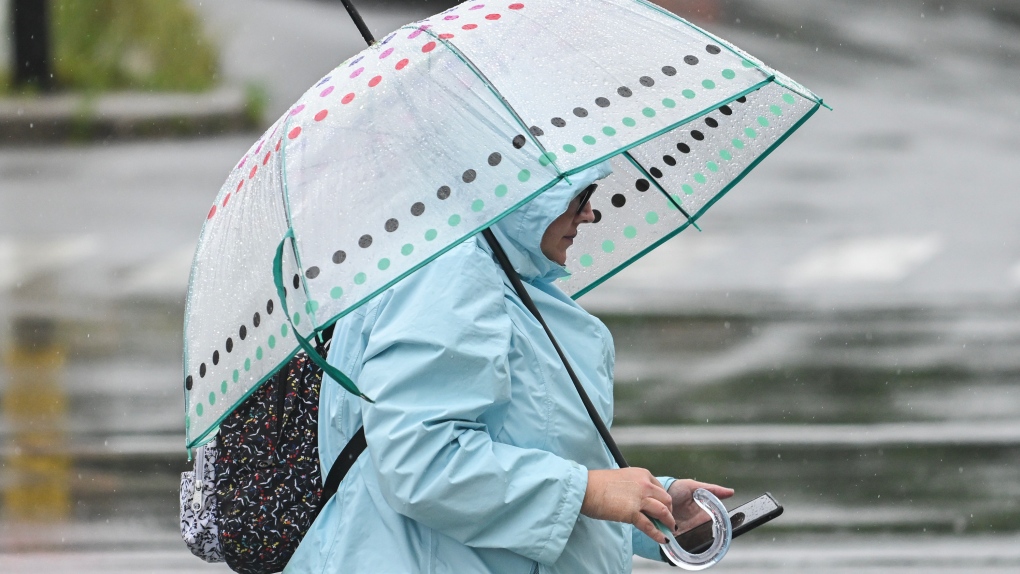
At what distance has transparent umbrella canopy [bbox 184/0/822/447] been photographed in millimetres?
1982

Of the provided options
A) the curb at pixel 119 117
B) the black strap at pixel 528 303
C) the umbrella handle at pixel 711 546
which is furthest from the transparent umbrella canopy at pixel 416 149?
the curb at pixel 119 117

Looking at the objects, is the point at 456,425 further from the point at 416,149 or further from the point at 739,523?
the point at 739,523

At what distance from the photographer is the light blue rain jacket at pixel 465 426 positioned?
2047mm

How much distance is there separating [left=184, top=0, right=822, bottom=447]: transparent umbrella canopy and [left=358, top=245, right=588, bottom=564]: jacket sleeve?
15 centimetres

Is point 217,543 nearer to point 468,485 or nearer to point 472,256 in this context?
point 468,485

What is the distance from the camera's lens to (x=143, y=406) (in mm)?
6969

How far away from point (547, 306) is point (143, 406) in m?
5.11

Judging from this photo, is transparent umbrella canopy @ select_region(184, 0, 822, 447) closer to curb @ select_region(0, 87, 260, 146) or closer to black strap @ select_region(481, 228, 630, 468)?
black strap @ select_region(481, 228, 630, 468)

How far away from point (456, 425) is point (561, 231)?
44cm

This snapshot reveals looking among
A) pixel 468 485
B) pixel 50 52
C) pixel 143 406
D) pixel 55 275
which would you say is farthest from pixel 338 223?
pixel 50 52

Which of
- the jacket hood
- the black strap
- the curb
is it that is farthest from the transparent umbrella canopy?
the curb

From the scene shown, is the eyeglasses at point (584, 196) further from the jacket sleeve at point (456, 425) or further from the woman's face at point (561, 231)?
the jacket sleeve at point (456, 425)

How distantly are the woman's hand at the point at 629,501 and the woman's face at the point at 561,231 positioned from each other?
1.37ft

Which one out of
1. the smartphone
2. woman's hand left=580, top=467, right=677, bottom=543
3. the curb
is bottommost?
the curb
